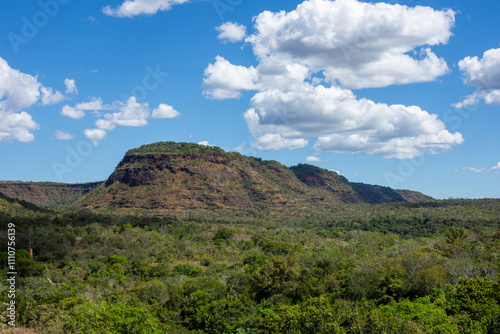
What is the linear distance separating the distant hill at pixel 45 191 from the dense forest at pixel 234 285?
8970 cm

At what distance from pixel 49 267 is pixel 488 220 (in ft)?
276

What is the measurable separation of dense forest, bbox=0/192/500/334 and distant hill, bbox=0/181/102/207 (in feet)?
294

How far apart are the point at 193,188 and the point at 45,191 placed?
73890 mm

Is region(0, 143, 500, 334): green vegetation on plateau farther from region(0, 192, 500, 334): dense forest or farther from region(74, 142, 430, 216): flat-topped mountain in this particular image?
region(74, 142, 430, 216): flat-topped mountain

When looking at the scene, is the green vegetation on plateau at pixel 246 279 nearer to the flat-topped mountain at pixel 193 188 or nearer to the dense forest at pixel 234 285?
the dense forest at pixel 234 285

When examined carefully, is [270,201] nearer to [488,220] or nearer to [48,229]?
[488,220]

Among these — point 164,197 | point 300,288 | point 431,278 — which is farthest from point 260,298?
point 164,197

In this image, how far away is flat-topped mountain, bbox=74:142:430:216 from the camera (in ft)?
397

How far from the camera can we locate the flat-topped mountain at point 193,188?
397 ft

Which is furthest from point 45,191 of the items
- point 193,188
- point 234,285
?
point 234,285

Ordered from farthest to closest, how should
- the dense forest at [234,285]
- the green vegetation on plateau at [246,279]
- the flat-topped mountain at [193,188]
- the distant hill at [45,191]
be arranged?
the distant hill at [45,191] → the flat-topped mountain at [193,188] → the green vegetation on plateau at [246,279] → the dense forest at [234,285]

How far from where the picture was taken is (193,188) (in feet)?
420

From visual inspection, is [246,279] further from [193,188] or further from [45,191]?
[45,191]

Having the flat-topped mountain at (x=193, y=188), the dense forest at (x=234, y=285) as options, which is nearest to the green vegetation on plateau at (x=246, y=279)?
the dense forest at (x=234, y=285)
